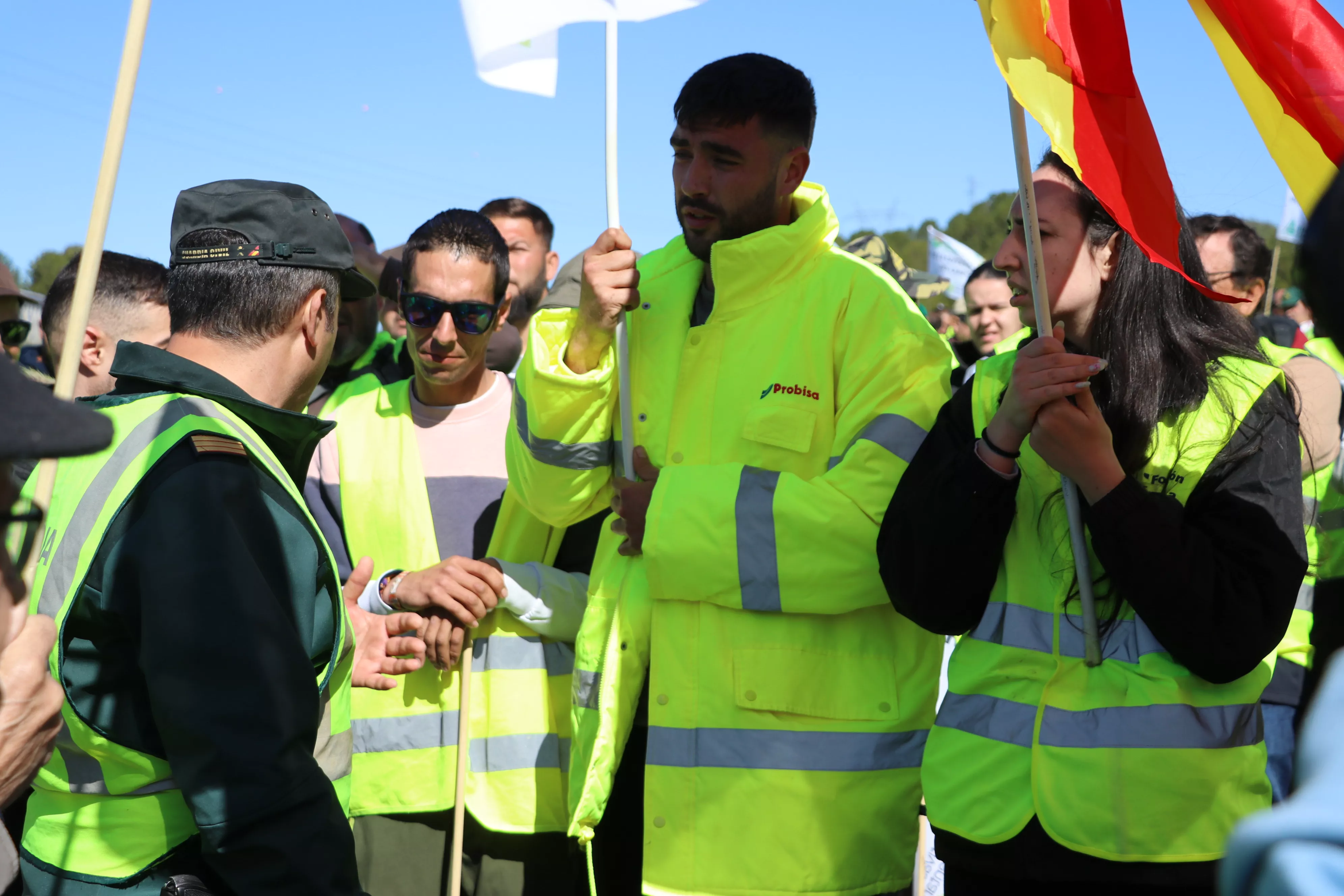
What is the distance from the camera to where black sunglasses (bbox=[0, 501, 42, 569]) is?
140 centimetres

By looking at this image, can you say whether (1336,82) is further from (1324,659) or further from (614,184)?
(614,184)

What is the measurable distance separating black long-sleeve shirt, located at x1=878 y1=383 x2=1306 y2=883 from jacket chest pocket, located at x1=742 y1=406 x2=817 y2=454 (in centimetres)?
51

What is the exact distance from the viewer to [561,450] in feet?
10.5

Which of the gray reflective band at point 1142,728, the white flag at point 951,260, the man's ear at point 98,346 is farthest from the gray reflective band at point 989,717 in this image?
the white flag at point 951,260

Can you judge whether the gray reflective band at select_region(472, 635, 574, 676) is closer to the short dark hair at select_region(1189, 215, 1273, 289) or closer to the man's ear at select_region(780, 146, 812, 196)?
the man's ear at select_region(780, 146, 812, 196)

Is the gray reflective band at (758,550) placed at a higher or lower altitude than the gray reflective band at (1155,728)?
higher

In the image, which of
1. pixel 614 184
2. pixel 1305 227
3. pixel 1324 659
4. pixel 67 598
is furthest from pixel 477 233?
pixel 1305 227

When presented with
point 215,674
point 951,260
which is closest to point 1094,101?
point 215,674

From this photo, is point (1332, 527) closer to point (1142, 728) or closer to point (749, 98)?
point (1142, 728)

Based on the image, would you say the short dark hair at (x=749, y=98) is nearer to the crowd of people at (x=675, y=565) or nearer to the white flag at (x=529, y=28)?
the crowd of people at (x=675, y=565)

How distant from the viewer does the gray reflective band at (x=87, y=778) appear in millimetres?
1998

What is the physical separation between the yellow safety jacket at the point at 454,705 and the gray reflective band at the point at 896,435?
1.18 meters

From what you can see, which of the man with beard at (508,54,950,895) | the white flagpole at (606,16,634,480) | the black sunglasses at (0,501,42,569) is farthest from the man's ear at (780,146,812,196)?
the black sunglasses at (0,501,42,569)

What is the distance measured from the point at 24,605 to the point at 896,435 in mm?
1893
